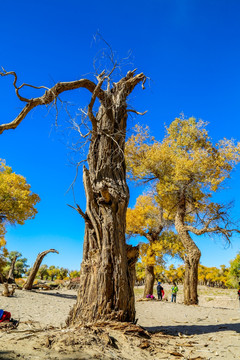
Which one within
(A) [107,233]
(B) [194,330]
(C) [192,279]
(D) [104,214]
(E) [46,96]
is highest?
(E) [46,96]

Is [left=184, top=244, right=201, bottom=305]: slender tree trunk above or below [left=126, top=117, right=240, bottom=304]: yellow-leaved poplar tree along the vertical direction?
below

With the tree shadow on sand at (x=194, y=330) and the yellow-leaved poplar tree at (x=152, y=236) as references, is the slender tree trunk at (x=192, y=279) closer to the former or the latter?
the yellow-leaved poplar tree at (x=152, y=236)

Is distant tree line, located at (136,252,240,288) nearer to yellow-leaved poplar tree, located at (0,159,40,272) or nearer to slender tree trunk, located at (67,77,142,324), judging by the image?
yellow-leaved poplar tree, located at (0,159,40,272)

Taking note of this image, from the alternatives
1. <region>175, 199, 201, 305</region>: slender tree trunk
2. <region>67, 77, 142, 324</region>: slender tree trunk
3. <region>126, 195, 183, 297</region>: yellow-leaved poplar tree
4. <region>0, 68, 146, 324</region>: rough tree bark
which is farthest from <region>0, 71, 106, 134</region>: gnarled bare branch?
<region>126, 195, 183, 297</region>: yellow-leaved poplar tree

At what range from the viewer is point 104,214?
17.2 feet

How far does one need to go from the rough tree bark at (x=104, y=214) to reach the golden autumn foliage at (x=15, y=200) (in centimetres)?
1345

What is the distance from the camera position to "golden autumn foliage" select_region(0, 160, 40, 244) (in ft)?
57.3

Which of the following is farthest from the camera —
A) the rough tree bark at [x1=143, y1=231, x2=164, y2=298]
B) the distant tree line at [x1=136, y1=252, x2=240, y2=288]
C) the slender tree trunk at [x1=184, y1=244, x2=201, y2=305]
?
the distant tree line at [x1=136, y1=252, x2=240, y2=288]

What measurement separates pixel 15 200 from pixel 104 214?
14422 mm

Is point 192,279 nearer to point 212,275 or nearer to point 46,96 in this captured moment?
point 46,96

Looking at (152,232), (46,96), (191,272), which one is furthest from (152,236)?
(46,96)

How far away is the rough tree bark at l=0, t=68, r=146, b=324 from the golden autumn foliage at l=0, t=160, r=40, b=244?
13.4 meters

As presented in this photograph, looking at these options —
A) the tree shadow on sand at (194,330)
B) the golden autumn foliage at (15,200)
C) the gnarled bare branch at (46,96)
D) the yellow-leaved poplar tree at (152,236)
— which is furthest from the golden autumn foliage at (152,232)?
the gnarled bare branch at (46,96)

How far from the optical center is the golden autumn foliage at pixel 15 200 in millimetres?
17469
